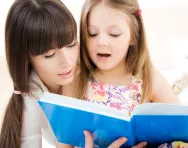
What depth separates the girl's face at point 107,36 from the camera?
1.07m

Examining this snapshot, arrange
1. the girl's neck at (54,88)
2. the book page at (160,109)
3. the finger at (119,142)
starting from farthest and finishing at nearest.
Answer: the girl's neck at (54,88), the finger at (119,142), the book page at (160,109)

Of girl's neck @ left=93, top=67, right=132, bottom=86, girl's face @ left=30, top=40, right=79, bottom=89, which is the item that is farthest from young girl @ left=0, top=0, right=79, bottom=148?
girl's neck @ left=93, top=67, right=132, bottom=86

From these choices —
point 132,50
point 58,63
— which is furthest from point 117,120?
point 132,50

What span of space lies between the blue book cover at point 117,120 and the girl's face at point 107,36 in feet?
0.98

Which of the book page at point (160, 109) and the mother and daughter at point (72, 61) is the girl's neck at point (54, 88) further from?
the book page at point (160, 109)

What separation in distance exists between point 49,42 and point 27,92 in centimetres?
23

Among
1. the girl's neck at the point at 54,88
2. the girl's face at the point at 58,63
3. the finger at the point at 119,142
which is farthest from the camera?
the girl's neck at the point at 54,88

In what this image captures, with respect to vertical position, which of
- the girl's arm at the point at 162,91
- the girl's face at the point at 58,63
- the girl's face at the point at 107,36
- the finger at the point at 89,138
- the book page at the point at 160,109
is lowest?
the finger at the point at 89,138

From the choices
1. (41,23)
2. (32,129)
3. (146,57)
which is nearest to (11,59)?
(41,23)

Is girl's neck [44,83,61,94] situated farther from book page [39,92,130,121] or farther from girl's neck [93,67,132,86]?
book page [39,92,130,121]

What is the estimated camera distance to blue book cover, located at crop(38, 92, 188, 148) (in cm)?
81

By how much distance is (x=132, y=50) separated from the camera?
121cm

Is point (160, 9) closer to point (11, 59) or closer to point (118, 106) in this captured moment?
point (118, 106)

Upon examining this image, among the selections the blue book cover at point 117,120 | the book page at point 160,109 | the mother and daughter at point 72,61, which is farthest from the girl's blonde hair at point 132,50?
the book page at point 160,109
